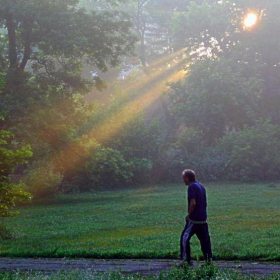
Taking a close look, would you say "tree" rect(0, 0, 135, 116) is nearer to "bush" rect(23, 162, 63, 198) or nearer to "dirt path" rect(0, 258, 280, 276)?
"bush" rect(23, 162, 63, 198)

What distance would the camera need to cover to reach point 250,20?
56188 mm

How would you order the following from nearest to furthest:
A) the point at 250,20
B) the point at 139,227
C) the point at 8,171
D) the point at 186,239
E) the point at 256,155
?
the point at 186,239 → the point at 8,171 → the point at 139,227 → the point at 256,155 → the point at 250,20

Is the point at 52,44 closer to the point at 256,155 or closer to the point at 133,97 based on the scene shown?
the point at 256,155

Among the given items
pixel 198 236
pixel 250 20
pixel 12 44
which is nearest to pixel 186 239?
pixel 198 236

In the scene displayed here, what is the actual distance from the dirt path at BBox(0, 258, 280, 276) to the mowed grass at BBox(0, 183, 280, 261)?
0.63m

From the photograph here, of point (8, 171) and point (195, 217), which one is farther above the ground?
point (8, 171)

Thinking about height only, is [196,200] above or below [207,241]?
above

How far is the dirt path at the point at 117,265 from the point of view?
11586 mm

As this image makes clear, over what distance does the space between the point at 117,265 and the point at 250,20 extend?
47.3 meters

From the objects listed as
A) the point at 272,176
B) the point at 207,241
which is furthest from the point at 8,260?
the point at 272,176

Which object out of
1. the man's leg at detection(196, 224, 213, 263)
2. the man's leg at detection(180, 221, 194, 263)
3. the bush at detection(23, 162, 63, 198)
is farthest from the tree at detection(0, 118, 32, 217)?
the bush at detection(23, 162, 63, 198)

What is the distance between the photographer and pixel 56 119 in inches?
1218

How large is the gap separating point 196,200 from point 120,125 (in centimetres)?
3528

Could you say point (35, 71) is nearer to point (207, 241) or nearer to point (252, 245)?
point (252, 245)
